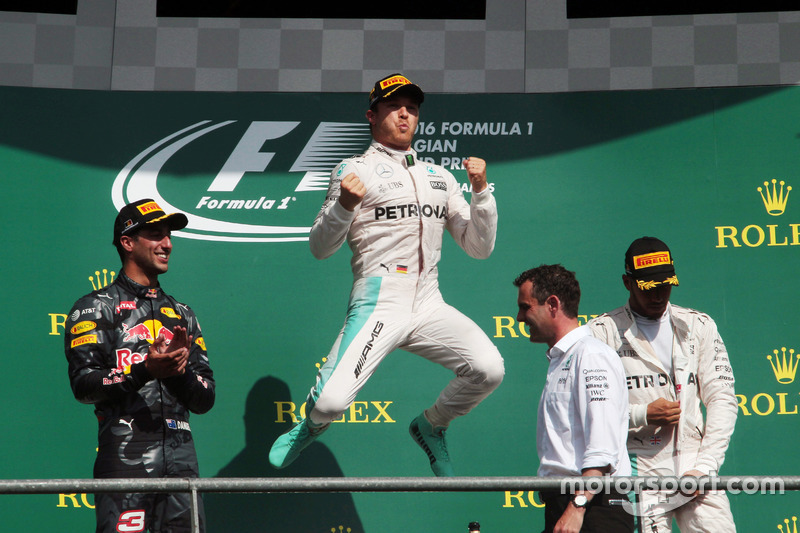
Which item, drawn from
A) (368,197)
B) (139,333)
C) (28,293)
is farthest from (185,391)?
(28,293)

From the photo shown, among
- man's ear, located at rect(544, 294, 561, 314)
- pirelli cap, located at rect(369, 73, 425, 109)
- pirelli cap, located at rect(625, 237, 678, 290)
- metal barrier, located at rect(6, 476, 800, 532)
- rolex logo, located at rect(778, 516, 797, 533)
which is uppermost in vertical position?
pirelli cap, located at rect(369, 73, 425, 109)

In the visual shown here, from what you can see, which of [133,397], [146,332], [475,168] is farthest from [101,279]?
[475,168]

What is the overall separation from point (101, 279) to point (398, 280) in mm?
1661

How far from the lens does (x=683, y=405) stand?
3.24m

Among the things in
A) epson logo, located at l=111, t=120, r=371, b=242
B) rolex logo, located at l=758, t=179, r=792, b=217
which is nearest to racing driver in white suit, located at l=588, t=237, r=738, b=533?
rolex logo, located at l=758, t=179, r=792, b=217

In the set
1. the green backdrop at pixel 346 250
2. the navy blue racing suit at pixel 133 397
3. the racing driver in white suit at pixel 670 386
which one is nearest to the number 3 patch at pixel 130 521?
the navy blue racing suit at pixel 133 397

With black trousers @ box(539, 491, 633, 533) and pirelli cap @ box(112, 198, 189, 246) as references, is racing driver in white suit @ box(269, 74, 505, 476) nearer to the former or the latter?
pirelli cap @ box(112, 198, 189, 246)

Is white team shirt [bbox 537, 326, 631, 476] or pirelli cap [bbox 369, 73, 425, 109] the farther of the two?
pirelli cap [bbox 369, 73, 425, 109]

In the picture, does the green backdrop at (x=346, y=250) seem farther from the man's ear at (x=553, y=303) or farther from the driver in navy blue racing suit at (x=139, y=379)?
the man's ear at (x=553, y=303)

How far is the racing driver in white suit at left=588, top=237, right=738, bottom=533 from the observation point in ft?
10.2

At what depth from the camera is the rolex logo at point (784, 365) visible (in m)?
4.45

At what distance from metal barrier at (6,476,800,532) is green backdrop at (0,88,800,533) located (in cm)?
217

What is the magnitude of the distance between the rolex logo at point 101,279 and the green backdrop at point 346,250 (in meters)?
0.01

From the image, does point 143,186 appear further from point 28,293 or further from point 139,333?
point 139,333
